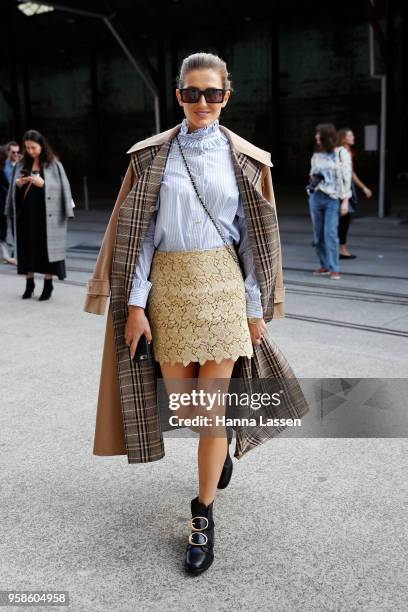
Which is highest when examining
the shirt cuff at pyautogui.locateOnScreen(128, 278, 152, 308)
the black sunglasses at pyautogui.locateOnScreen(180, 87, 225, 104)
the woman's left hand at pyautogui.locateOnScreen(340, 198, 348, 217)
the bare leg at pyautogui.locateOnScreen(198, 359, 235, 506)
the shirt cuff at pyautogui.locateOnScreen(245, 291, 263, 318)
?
the black sunglasses at pyautogui.locateOnScreen(180, 87, 225, 104)

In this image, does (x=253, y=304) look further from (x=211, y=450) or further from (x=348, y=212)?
(x=348, y=212)

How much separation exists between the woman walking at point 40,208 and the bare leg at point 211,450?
16.3ft

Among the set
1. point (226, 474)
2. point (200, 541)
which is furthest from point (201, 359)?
point (226, 474)

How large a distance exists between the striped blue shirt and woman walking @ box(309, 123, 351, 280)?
5457 mm

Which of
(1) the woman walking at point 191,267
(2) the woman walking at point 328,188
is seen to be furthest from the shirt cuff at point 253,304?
(2) the woman walking at point 328,188

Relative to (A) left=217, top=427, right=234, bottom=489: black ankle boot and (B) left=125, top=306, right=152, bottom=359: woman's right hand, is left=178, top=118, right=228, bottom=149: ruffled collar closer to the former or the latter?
(B) left=125, top=306, right=152, bottom=359: woman's right hand

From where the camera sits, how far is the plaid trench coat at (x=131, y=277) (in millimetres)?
2758

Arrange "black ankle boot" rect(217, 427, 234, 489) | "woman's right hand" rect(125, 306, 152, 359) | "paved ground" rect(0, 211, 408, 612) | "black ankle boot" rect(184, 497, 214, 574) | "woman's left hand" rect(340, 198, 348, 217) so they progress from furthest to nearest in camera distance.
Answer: "woman's left hand" rect(340, 198, 348, 217) < "black ankle boot" rect(217, 427, 234, 489) < "woman's right hand" rect(125, 306, 152, 359) < "black ankle boot" rect(184, 497, 214, 574) < "paved ground" rect(0, 211, 408, 612)

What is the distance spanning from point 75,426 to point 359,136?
22.3 m

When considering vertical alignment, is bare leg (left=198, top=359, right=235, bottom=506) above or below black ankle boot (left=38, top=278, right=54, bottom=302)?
above

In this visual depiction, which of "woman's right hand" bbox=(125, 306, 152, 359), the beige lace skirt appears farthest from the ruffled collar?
"woman's right hand" bbox=(125, 306, 152, 359)

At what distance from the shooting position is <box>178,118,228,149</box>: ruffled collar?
9.02 ft

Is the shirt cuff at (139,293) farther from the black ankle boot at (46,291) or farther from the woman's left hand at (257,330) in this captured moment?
the black ankle boot at (46,291)

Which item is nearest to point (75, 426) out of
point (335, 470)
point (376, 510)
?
point (335, 470)
